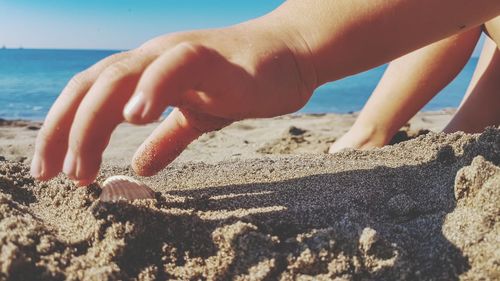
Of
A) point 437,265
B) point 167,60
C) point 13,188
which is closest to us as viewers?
point 167,60

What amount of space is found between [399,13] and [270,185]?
690 millimetres

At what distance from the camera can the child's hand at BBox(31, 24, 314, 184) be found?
1089mm

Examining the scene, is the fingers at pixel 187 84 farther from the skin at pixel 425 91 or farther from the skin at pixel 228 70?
the skin at pixel 425 91

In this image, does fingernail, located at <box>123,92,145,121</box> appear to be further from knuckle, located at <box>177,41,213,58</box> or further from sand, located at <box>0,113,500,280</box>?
sand, located at <box>0,113,500,280</box>

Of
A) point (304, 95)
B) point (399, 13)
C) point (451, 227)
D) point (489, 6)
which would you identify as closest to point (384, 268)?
point (451, 227)

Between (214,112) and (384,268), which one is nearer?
(384,268)

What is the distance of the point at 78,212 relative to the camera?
1405mm

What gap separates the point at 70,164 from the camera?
1.13m

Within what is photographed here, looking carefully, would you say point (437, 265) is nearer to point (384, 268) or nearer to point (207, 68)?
point (384, 268)

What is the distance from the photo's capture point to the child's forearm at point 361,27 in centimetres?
141

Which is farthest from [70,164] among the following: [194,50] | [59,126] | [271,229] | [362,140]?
[362,140]

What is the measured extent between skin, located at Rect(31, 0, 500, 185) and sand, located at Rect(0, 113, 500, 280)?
0.17 meters

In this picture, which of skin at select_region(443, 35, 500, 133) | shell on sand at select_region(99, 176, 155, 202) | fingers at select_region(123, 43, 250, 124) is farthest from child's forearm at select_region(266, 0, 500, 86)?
skin at select_region(443, 35, 500, 133)

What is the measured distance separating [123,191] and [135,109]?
468 millimetres
